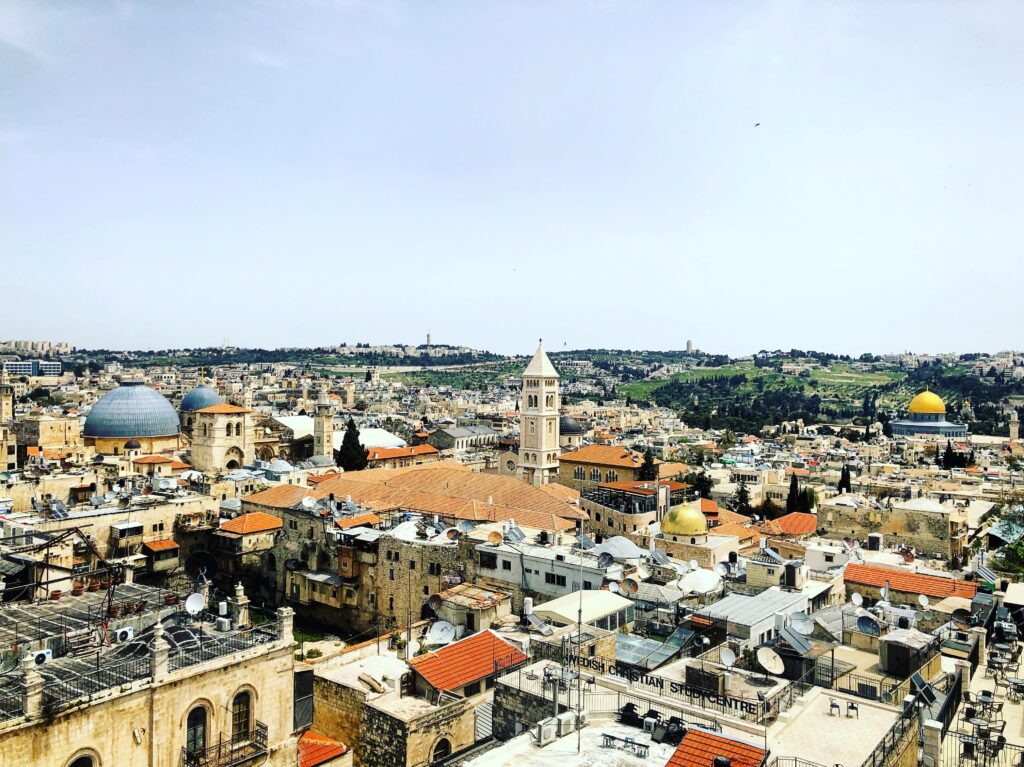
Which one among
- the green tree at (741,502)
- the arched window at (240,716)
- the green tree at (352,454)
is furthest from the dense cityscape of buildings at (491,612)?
the green tree at (352,454)

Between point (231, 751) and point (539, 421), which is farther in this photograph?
point (539, 421)

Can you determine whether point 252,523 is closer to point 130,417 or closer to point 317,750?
point 317,750

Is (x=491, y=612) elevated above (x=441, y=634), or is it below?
below

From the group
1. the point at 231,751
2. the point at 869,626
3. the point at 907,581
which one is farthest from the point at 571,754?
the point at 907,581

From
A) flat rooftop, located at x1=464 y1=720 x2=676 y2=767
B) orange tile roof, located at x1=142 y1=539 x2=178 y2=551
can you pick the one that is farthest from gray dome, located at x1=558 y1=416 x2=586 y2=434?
flat rooftop, located at x1=464 y1=720 x2=676 y2=767

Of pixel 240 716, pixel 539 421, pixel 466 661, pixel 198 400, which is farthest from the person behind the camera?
pixel 198 400

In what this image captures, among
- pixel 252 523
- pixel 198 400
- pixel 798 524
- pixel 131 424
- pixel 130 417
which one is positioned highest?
pixel 198 400
